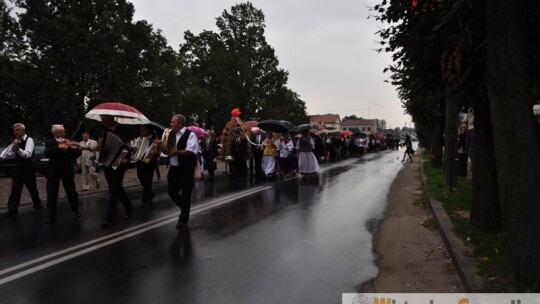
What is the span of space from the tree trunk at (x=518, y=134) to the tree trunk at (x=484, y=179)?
2769mm

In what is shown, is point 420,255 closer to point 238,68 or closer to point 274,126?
point 274,126

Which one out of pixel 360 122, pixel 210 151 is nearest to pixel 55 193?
pixel 210 151

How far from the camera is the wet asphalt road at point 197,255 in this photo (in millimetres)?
4715

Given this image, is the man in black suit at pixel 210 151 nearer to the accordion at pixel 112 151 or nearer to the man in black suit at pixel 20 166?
the man in black suit at pixel 20 166

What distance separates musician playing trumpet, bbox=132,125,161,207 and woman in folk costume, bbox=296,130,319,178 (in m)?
6.80

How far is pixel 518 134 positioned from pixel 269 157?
1322 centimetres

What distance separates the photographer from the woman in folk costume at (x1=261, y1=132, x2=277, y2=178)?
17094 millimetres

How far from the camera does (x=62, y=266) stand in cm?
560

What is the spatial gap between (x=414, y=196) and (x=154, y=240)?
24.1ft

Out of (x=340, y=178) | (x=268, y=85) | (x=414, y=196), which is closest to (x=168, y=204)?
(x=414, y=196)

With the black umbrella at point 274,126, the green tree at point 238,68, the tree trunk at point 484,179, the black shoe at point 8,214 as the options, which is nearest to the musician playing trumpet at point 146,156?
the black shoe at point 8,214

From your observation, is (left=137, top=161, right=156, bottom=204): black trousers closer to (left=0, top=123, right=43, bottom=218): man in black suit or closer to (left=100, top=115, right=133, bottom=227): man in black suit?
(left=100, top=115, right=133, bottom=227): man in black suit

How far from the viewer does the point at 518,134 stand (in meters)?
4.17

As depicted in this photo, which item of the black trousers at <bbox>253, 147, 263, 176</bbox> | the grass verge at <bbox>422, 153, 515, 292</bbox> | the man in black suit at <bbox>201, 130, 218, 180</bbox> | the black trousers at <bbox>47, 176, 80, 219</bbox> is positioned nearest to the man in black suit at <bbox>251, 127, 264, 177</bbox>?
the black trousers at <bbox>253, 147, 263, 176</bbox>
